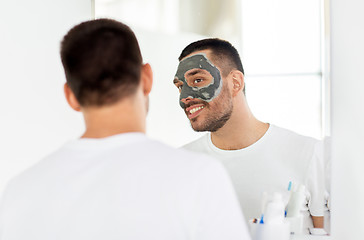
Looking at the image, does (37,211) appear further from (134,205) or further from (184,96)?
(184,96)

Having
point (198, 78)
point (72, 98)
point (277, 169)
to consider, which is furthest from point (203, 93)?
point (72, 98)

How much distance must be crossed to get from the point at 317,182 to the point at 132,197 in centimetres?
77

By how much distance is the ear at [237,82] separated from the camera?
1.34 metres

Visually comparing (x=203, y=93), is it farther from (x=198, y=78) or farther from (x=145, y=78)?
(x=145, y=78)

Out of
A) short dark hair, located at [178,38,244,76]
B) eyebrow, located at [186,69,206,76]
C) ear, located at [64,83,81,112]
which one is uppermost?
short dark hair, located at [178,38,244,76]

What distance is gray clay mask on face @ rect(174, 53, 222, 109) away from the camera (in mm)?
1344

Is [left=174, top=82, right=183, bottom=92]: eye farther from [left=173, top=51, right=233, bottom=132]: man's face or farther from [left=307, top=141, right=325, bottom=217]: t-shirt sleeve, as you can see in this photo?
[left=307, top=141, right=325, bottom=217]: t-shirt sleeve

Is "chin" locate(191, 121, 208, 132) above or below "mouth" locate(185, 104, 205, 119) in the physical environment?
below

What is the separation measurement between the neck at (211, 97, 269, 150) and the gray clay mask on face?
9cm

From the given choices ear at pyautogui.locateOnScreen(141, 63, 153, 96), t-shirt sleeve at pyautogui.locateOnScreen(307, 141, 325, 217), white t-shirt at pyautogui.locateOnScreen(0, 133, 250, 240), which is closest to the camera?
white t-shirt at pyautogui.locateOnScreen(0, 133, 250, 240)

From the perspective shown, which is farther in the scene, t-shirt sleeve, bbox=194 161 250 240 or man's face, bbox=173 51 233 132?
man's face, bbox=173 51 233 132

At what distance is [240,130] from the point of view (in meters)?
1.34

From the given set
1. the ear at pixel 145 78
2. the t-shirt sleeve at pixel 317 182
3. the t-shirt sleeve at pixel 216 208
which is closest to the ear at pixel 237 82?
the t-shirt sleeve at pixel 317 182

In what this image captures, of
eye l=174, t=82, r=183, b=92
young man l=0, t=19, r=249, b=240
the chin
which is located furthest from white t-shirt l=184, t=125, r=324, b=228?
young man l=0, t=19, r=249, b=240
